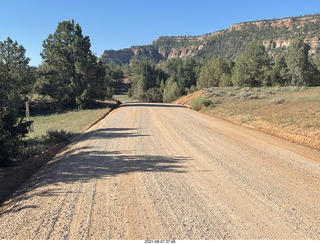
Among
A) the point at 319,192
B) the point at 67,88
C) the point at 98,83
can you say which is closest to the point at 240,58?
the point at 98,83

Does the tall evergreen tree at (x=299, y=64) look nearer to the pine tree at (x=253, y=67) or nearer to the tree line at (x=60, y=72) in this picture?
the pine tree at (x=253, y=67)

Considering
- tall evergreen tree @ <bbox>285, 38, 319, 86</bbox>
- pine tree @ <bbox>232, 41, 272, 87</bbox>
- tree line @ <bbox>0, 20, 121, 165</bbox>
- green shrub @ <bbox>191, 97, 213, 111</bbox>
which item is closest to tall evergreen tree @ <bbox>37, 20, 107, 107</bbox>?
tree line @ <bbox>0, 20, 121, 165</bbox>

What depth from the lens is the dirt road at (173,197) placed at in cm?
357

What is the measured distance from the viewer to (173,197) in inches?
184

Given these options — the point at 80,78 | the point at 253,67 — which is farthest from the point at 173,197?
the point at 253,67

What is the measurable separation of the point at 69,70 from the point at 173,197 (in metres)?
34.0

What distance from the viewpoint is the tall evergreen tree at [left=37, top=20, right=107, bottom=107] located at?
31906 millimetres

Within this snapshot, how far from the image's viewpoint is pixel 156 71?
99.9m

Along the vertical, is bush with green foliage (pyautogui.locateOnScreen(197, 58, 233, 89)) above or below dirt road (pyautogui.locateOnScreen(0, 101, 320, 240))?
above

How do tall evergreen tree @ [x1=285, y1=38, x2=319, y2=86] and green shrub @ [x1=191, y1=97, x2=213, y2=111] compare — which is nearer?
green shrub @ [x1=191, y1=97, x2=213, y2=111]

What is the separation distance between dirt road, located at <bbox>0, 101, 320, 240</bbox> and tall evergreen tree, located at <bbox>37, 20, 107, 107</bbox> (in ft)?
86.5

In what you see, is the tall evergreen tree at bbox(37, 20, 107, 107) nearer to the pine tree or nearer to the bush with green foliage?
the pine tree

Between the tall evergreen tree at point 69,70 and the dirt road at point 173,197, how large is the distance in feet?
86.5

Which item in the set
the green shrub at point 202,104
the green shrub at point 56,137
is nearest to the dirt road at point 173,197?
the green shrub at point 56,137
